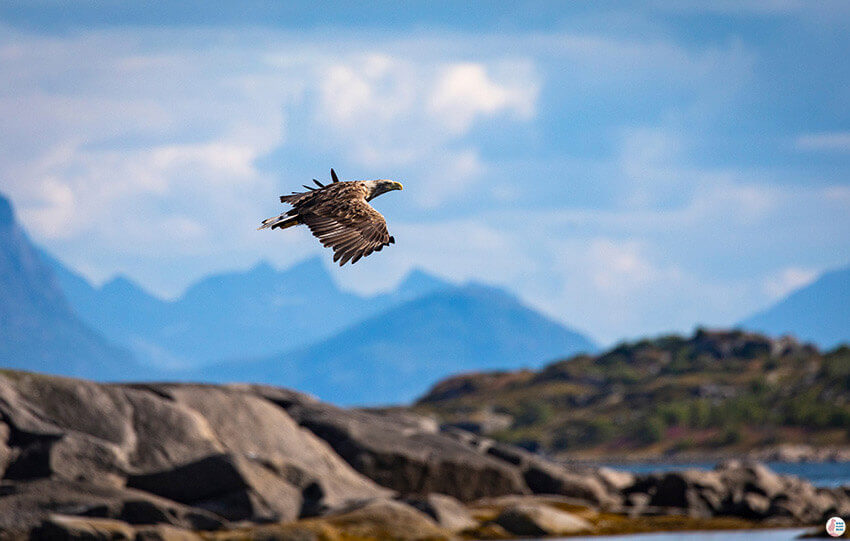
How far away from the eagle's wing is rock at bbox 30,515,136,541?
56.2 feet

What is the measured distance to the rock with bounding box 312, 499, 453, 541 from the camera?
4272 centimetres

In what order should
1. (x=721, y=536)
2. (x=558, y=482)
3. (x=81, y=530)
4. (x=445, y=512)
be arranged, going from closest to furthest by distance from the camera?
(x=81, y=530) → (x=445, y=512) → (x=721, y=536) → (x=558, y=482)

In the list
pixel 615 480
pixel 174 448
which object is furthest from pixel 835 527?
pixel 174 448

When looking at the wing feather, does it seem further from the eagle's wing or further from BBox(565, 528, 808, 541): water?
BBox(565, 528, 808, 541): water

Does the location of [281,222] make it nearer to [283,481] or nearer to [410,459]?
[283,481]

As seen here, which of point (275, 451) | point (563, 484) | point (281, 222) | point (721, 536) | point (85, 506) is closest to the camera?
point (281, 222)

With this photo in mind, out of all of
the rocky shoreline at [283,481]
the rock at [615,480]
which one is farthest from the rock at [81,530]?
the rock at [615,480]

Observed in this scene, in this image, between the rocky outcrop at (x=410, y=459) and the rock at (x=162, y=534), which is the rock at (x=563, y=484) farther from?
the rock at (x=162, y=534)

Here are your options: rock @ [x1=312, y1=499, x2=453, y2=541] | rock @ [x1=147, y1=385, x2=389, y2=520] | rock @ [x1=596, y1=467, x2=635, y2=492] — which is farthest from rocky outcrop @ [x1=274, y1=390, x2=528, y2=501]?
rock @ [x1=312, y1=499, x2=453, y2=541]

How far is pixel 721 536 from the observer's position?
49219 millimetres

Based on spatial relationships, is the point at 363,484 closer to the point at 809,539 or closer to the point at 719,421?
the point at 809,539

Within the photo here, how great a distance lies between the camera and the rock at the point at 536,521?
47.2 metres

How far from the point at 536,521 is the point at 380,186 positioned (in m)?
24.7

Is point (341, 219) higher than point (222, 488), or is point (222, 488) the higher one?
point (222, 488)
